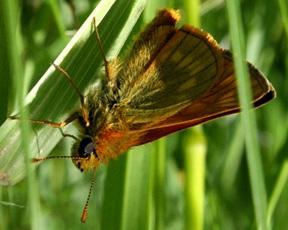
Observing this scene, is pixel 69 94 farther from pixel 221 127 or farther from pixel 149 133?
pixel 221 127

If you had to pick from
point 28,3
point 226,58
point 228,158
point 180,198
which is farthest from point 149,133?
point 180,198

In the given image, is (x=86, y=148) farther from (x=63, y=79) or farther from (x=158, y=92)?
(x=63, y=79)

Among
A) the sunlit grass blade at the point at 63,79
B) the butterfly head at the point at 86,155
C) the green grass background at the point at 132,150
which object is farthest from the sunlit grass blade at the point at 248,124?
the butterfly head at the point at 86,155

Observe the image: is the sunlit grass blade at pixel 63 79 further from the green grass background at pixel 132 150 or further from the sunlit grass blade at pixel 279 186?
the sunlit grass blade at pixel 279 186

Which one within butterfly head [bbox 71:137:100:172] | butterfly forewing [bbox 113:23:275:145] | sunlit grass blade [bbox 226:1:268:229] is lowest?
sunlit grass blade [bbox 226:1:268:229]

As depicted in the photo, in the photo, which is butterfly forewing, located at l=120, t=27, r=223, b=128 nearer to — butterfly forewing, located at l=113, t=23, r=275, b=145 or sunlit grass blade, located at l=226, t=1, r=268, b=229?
butterfly forewing, located at l=113, t=23, r=275, b=145

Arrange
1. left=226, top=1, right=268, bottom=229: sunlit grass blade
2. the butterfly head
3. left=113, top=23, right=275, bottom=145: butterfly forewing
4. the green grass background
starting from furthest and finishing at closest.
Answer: the butterfly head, left=113, top=23, right=275, bottom=145: butterfly forewing, the green grass background, left=226, top=1, right=268, bottom=229: sunlit grass blade

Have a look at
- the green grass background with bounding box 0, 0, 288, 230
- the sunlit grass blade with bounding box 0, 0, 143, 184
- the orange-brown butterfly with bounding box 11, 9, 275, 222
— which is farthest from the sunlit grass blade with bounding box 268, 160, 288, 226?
the sunlit grass blade with bounding box 0, 0, 143, 184

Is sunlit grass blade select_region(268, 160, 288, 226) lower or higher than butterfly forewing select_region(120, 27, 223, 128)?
lower
